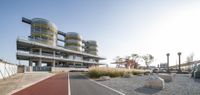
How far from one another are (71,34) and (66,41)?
3.94m

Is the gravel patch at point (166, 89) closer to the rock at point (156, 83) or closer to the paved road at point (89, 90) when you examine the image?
the rock at point (156, 83)

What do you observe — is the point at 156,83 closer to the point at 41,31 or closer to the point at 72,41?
the point at 41,31

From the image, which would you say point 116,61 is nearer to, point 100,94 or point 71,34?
point 71,34

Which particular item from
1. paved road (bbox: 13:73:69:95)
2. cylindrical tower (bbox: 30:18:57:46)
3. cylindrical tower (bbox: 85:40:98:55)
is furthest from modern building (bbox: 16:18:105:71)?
paved road (bbox: 13:73:69:95)

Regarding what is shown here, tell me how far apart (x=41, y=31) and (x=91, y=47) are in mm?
46794

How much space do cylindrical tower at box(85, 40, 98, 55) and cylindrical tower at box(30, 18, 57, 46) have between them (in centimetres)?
4153

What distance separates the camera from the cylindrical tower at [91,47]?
11681cm

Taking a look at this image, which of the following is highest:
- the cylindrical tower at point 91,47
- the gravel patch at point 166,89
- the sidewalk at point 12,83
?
the cylindrical tower at point 91,47

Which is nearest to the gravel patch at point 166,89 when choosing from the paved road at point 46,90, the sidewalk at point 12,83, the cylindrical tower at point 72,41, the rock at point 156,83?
the rock at point 156,83

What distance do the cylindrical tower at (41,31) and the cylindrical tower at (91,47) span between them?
4153 cm

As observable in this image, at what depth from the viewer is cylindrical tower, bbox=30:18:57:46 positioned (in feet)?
237

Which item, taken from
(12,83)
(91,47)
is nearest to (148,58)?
(91,47)

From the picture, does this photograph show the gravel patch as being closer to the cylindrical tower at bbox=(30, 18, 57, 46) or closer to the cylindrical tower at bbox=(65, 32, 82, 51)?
the cylindrical tower at bbox=(30, 18, 57, 46)

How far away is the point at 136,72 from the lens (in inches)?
1583
